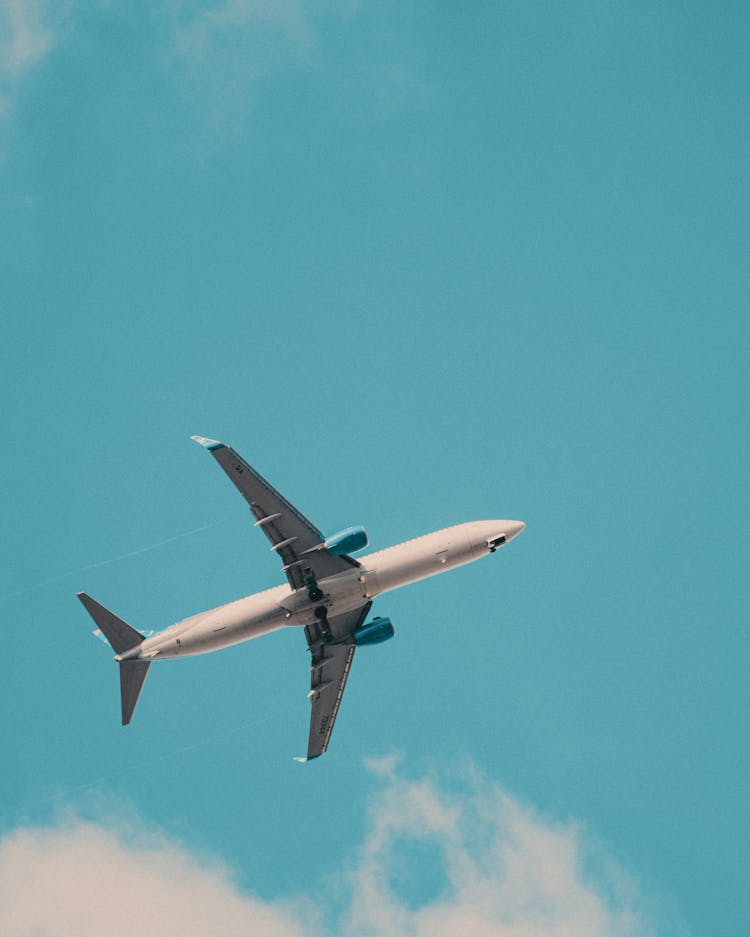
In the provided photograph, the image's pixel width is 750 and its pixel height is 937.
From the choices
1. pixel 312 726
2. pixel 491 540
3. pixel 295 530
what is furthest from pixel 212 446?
pixel 312 726

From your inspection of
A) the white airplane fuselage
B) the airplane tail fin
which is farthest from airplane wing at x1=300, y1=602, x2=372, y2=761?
the airplane tail fin

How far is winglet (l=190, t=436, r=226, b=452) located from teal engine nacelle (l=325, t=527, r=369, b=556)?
9025 mm

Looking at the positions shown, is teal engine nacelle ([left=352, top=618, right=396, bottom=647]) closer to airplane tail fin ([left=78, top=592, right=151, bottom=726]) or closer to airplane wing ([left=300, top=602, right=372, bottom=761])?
airplane wing ([left=300, top=602, right=372, bottom=761])

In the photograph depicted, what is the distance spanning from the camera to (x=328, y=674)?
85625 millimetres

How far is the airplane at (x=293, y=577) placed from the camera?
246 ft

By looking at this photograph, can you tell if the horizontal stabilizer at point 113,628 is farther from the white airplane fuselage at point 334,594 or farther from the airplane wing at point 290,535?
the airplane wing at point 290,535

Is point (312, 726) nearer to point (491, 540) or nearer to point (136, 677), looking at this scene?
point (136, 677)

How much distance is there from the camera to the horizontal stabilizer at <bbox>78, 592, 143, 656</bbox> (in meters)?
76.8

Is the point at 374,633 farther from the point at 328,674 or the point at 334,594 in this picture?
the point at 334,594

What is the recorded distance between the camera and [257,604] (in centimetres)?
7581

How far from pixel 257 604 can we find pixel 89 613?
1102 centimetres

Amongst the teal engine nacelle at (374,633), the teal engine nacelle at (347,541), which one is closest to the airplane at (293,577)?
the teal engine nacelle at (347,541)

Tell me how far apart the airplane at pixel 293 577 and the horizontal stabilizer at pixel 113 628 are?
6cm

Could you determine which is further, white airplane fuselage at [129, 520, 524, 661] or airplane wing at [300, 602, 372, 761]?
airplane wing at [300, 602, 372, 761]
